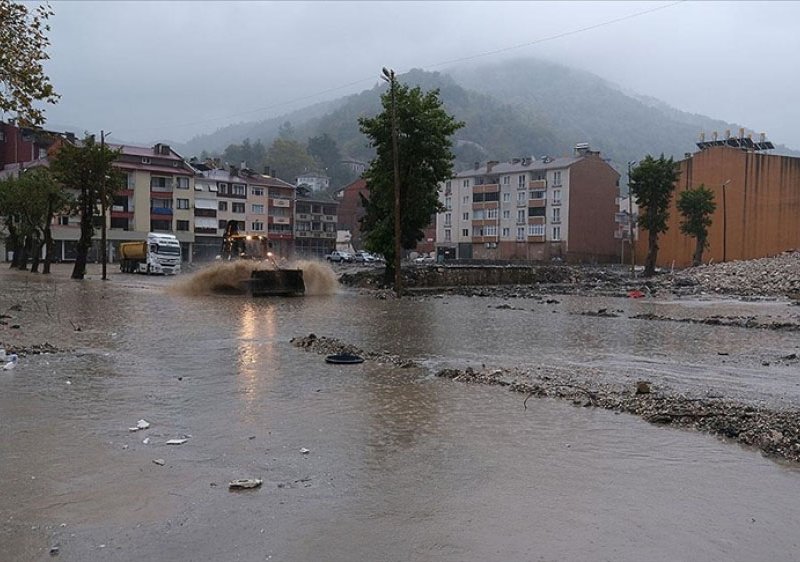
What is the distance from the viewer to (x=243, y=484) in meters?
6.43

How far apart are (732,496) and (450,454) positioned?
2.76m

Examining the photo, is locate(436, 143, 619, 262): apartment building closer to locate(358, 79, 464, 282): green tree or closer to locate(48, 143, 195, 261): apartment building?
locate(48, 143, 195, 261): apartment building

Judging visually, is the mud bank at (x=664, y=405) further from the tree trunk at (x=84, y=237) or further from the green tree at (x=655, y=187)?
the green tree at (x=655, y=187)

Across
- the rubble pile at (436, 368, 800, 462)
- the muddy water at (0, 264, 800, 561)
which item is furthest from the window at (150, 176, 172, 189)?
the rubble pile at (436, 368, 800, 462)

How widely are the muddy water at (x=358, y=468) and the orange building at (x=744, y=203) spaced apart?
225 feet

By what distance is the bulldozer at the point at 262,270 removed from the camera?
3353 centimetres

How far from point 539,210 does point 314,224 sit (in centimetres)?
3809

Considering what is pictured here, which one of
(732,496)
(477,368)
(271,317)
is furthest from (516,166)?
(732,496)

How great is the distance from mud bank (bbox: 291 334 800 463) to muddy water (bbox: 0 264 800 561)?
0.37 metres

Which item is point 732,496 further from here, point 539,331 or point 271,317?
point 271,317

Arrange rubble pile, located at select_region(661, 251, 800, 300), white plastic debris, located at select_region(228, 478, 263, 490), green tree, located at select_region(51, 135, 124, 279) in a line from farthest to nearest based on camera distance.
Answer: rubble pile, located at select_region(661, 251, 800, 300) < green tree, located at select_region(51, 135, 124, 279) < white plastic debris, located at select_region(228, 478, 263, 490)

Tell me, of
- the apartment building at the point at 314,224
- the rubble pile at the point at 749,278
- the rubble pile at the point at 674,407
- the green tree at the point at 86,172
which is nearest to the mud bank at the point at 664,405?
the rubble pile at the point at 674,407

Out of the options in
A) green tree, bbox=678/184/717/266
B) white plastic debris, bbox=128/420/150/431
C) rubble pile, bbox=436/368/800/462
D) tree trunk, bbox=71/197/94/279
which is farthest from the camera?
green tree, bbox=678/184/717/266

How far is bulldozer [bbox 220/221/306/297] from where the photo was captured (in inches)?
1320
